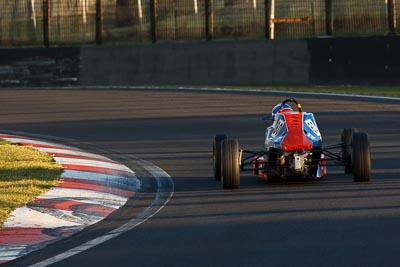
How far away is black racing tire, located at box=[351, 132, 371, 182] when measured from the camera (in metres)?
13.2

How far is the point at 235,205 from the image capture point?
468 inches

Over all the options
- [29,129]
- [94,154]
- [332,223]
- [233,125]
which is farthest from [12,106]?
[332,223]

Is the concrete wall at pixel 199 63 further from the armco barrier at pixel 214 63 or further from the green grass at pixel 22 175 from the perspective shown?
the green grass at pixel 22 175

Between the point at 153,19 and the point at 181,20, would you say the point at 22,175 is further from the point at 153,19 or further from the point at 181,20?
the point at 181,20

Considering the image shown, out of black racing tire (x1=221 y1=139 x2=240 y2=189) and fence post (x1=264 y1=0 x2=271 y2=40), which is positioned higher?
fence post (x1=264 y1=0 x2=271 y2=40)

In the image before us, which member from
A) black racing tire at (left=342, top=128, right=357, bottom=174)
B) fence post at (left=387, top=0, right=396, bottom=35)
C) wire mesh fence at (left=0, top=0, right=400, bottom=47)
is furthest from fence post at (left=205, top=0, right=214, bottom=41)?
black racing tire at (left=342, top=128, right=357, bottom=174)

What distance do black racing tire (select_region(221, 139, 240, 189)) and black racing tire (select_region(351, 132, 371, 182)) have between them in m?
1.37

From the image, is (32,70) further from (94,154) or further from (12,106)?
(94,154)

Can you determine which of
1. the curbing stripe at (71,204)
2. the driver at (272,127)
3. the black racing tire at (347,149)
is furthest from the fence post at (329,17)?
the black racing tire at (347,149)

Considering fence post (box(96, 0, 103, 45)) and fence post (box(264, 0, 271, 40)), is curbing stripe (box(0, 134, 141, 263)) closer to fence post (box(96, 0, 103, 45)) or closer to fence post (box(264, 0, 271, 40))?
fence post (box(264, 0, 271, 40))

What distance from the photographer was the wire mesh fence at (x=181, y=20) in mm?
33781

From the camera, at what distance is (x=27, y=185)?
13.4m

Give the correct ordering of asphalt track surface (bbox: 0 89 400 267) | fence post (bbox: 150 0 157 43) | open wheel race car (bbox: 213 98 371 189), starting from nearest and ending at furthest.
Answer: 1. asphalt track surface (bbox: 0 89 400 267)
2. open wheel race car (bbox: 213 98 371 189)
3. fence post (bbox: 150 0 157 43)

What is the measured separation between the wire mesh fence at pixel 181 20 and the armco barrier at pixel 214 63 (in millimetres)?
2014
